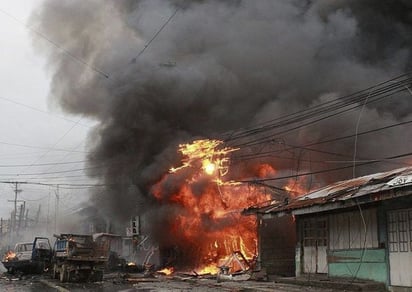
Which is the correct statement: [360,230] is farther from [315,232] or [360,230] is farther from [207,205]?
[207,205]

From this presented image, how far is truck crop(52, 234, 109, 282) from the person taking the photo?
1923 centimetres

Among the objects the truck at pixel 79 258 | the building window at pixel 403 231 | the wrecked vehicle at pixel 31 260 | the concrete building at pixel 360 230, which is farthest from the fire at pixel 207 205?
the building window at pixel 403 231

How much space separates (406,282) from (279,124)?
41.0ft

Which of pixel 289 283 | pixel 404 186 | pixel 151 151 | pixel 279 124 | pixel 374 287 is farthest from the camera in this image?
pixel 151 151

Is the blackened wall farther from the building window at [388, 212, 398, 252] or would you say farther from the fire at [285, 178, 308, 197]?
the building window at [388, 212, 398, 252]

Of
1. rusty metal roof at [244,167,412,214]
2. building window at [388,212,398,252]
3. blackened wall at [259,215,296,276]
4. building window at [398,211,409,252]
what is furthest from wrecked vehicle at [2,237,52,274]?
building window at [398,211,409,252]

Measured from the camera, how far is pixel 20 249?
2548cm

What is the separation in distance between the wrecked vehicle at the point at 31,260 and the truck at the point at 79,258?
4626mm

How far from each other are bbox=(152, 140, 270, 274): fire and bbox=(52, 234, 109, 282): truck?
4.97 m

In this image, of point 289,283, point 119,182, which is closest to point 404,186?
point 289,283

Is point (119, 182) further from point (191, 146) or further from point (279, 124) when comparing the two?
point (279, 124)

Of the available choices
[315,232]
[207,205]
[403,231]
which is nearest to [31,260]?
[207,205]

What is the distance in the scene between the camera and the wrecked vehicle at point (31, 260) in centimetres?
2423

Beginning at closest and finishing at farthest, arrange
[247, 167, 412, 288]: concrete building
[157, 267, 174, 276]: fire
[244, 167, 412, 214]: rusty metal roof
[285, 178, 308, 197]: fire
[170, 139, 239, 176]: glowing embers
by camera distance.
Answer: [244, 167, 412, 214]: rusty metal roof < [247, 167, 412, 288]: concrete building < [285, 178, 308, 197]: fire < [157, 267, 174, 276]: fire < [170, 139, 239, 176]: glowing embers
